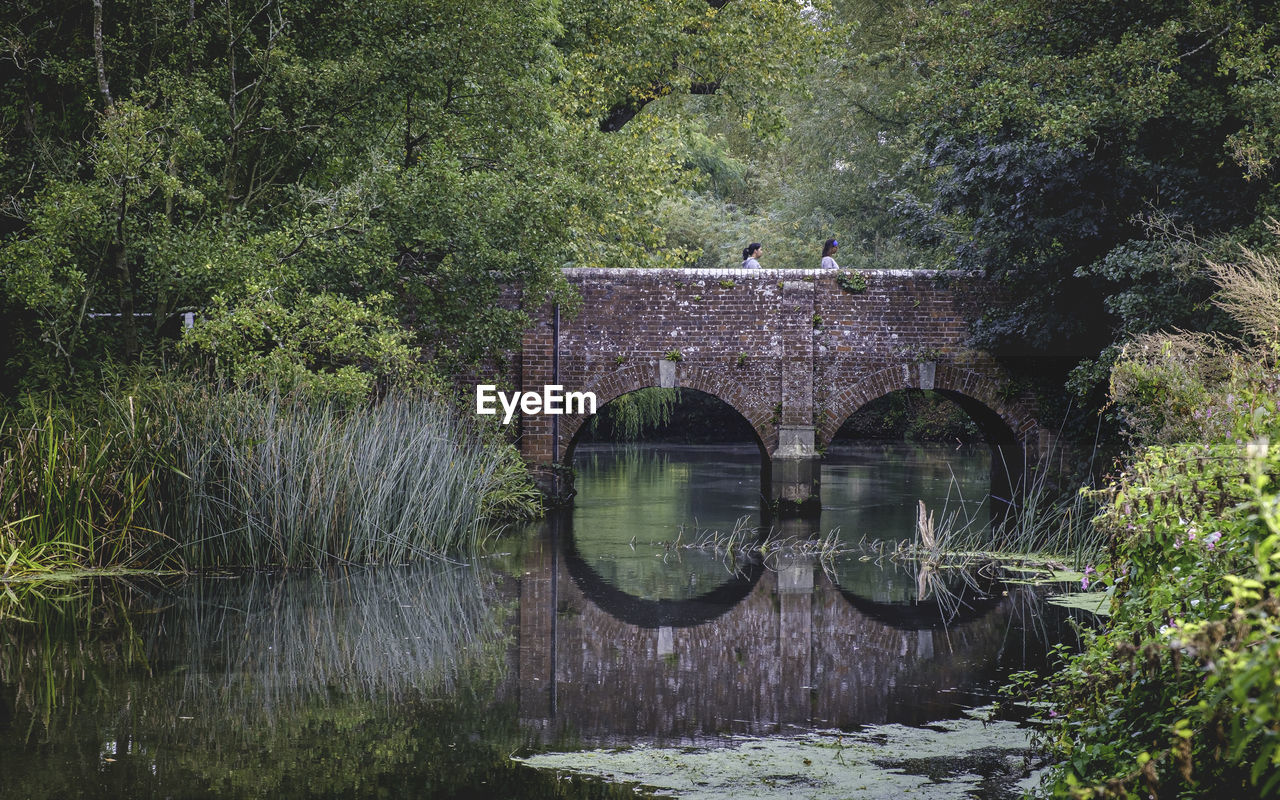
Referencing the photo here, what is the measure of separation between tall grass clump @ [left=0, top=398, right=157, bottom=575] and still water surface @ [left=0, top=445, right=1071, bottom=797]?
18.6 inches

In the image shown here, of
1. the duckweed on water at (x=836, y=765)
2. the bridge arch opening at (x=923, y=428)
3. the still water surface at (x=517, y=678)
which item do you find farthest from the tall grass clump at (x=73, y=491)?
the bridge arch opening at (x=923, y=428)

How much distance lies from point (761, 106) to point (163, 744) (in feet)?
52.7

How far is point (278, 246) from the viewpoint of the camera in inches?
418

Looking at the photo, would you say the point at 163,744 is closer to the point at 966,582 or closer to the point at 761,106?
the point at 966,582

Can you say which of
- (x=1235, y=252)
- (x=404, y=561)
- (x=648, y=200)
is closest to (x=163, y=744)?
(x=404, y=561)

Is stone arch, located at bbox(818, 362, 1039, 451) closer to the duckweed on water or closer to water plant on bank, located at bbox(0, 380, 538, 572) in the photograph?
water plant on bank, located at bbox(0, 380, 538, 572)

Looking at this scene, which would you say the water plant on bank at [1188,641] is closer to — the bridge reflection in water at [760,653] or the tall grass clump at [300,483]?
the bridge reflection in water at [760,653]

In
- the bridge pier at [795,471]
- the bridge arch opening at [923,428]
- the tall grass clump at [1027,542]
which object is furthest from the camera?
the bridge arch opening at [923,428]

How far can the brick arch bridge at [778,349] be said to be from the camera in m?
14.5

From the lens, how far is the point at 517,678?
6.23m

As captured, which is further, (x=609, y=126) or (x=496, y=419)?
(x=609, y=126)

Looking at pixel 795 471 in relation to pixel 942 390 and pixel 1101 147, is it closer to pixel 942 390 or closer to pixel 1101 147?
pixel 942 390

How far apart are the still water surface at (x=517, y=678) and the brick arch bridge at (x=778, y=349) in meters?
3.83

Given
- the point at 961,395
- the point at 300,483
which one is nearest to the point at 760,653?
the point at 300,483
